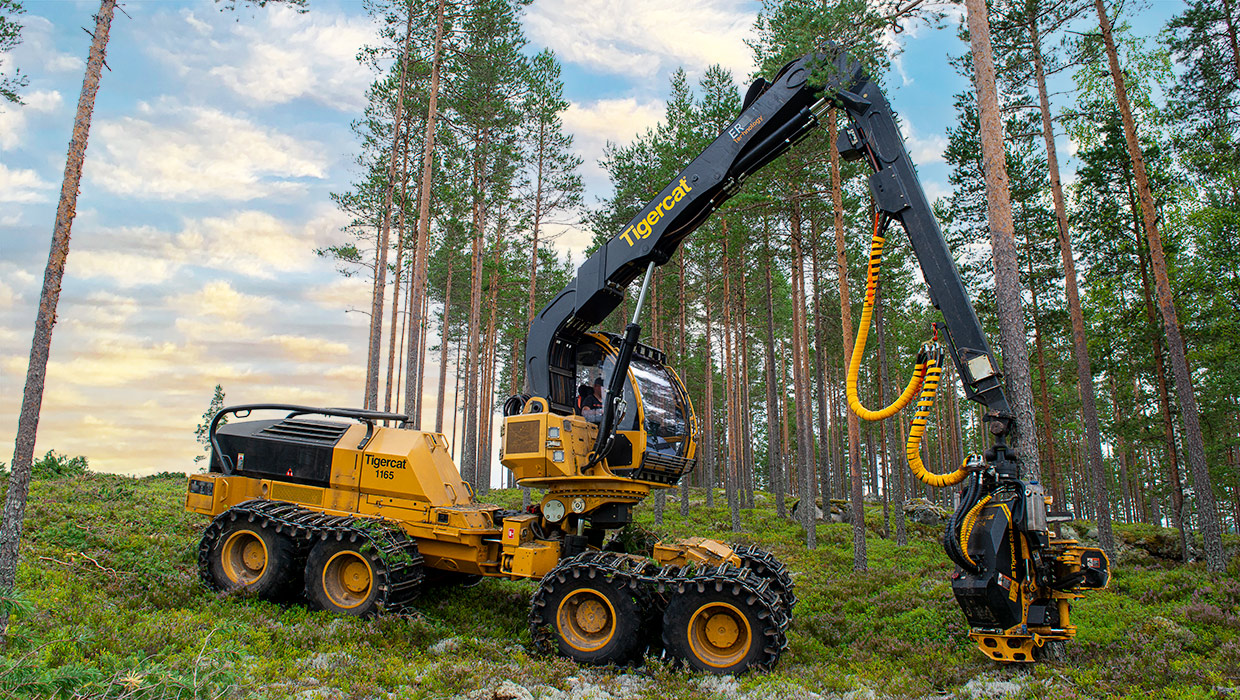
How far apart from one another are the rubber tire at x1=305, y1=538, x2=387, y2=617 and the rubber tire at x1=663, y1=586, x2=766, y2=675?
11.7 feet

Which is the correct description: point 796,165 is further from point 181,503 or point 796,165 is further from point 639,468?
point 181,503

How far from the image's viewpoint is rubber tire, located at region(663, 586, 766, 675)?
276 inches

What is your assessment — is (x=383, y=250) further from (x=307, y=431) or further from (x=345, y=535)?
(x=345, y=535)

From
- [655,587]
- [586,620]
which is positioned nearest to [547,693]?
[586,620]

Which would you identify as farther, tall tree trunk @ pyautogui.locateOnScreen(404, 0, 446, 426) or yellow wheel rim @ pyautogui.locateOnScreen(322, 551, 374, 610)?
tall tree trunk @ pyautogui.locateOnScreen(404, 0, 446, 426)

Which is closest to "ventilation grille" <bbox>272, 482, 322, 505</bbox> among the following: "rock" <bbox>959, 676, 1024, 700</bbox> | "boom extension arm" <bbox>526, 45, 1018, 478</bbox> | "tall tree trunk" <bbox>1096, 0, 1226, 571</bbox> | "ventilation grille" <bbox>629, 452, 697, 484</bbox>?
"boom extension arm" <bbox>526, 45, 1018, 478</bbox>

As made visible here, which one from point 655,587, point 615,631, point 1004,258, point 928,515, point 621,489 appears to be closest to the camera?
point 615,631

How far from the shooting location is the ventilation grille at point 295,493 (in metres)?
9.62

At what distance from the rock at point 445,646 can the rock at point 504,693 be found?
1.50 meters

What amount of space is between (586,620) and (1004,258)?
672 cm

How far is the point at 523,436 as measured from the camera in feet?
29.1

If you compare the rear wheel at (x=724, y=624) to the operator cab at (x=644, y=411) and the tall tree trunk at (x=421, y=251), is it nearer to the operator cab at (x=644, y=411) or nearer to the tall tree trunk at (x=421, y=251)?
the operator cab at (x=644, y=411)

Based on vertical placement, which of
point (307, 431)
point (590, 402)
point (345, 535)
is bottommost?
point (345, 535)

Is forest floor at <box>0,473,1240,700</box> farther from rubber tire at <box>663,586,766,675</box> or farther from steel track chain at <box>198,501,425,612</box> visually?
steel track chain at <box>198,501,425,612</box>
